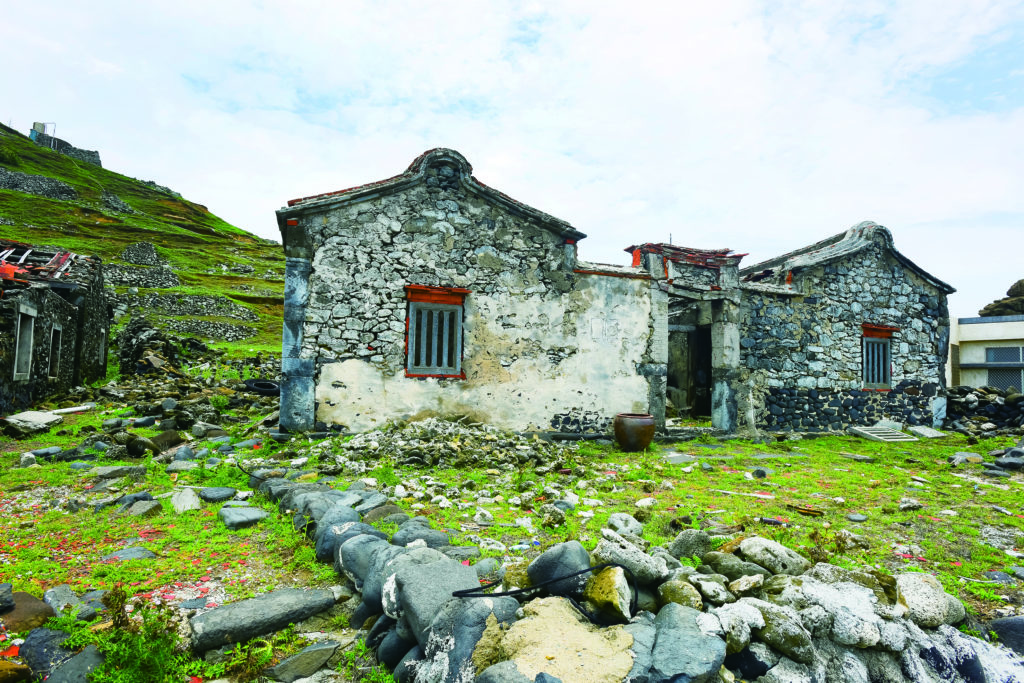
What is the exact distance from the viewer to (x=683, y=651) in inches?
99.4

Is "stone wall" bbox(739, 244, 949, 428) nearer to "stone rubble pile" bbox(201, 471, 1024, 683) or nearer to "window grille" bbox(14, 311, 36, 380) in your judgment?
"stone rubble pile" bbox(201, 471, 1024, 683)

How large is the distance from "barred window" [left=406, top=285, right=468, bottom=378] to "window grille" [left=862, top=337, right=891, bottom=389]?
10.7 m

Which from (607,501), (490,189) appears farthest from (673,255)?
(607,501)

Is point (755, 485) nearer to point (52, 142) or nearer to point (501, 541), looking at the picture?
point (501, 541)

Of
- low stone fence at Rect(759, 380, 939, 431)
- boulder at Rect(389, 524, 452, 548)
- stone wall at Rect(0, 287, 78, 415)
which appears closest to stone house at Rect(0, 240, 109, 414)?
stone wall at Rect(0, 287, 78, 415)

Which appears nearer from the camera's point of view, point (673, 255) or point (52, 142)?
point (673, 255)

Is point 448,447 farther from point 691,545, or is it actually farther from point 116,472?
point 691,545

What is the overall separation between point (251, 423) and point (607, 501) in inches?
301

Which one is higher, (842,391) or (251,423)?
(842,391)

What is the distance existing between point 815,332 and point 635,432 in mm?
6234

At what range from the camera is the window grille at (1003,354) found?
23080 mm

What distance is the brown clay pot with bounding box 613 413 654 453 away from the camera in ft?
30.8

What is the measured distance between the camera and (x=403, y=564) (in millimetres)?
3203

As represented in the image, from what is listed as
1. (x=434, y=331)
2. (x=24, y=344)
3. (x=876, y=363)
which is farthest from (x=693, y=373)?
(x=24, y=344)
